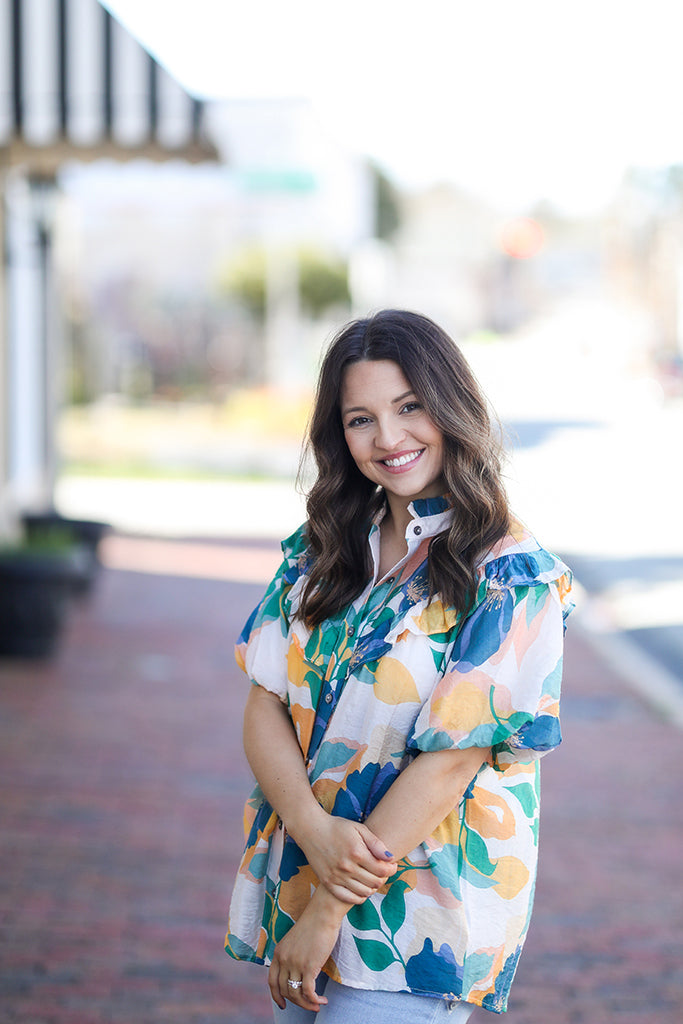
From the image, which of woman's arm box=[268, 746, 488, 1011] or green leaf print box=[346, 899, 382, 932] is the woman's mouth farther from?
green leaf print box=[346, 899, 382, 932]

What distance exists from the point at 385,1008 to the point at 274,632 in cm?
64

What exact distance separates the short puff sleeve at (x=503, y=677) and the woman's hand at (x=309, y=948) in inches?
11.7

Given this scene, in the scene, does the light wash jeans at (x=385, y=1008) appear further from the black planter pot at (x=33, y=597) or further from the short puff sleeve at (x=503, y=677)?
the black planter pot at (x=33, y=597)

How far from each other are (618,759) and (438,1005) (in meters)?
4.74

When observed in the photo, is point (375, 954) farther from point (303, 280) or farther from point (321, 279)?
point (303, 280)

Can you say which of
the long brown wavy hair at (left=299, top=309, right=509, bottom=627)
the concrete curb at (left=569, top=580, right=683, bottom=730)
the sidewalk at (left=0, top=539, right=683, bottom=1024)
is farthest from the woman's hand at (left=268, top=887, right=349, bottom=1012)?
the concrete curb at (left=569, top=580, right=683, bottom=730)

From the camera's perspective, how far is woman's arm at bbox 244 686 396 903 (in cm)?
193

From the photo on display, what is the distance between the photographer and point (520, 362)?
64312mm

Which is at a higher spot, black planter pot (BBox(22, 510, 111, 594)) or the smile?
the smile

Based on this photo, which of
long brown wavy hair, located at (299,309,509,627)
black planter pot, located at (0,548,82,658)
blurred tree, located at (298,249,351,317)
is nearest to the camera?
long brown wavy hair, located at (299,309,509,627)

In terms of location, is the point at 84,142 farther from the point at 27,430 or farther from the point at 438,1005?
the point at 438,1005

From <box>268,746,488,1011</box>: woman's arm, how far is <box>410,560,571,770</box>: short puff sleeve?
1.5 inches

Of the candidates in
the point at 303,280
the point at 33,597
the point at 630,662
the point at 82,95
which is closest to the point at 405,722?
the point at 33,597

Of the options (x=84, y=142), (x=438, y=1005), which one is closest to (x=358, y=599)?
(x=438, y=1005)
